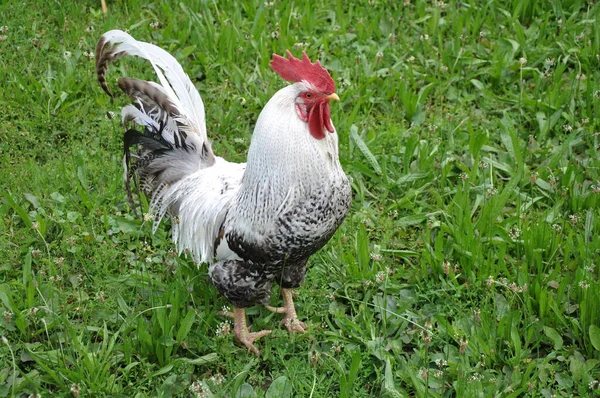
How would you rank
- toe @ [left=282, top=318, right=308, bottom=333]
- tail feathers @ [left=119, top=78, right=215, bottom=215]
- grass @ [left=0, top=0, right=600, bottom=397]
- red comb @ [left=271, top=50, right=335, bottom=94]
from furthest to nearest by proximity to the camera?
toe @ [left=282, top=318, right=308, bottom=333], tail feathers @ [left=119, top=78, right=215, bottom=215], grass @ [left=0, top=0, right=600, bottom=397], red comb @ [left=271, top=50, right=335, bottom=94]

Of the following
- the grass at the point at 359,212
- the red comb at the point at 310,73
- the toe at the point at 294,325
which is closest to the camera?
the red comb at the point at 310,73

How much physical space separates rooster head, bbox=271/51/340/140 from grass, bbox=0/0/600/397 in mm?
1054

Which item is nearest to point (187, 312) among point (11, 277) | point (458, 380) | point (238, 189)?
point (238, 189)

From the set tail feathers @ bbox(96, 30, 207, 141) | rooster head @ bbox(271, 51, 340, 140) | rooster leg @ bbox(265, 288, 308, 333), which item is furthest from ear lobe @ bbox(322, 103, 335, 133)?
rooster leg @ bbox(265, 288, 308, 333)

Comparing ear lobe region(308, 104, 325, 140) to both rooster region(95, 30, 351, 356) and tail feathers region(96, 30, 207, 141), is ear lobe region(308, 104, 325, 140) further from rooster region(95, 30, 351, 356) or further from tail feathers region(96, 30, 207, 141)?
tail feathers region(96, 30, 207, 141)

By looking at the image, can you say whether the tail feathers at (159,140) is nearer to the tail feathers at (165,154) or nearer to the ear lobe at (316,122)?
the tail feathers at (165,154)

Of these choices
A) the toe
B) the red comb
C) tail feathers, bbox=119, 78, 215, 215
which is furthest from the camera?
the toe

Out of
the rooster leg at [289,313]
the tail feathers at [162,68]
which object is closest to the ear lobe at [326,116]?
the tail feathers at [162,68]

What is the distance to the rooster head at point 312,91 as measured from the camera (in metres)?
3.25

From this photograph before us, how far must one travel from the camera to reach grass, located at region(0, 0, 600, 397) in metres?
3.70

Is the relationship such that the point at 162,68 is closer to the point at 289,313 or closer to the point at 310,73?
the point at 310,73

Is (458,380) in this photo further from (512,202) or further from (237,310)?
(512,202)

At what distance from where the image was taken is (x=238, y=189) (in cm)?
371

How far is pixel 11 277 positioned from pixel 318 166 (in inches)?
83.2
